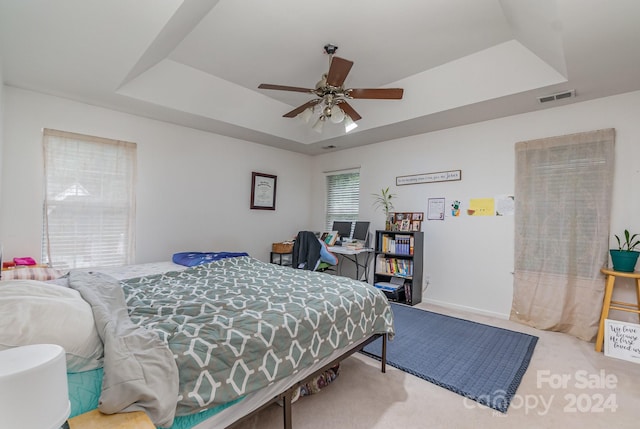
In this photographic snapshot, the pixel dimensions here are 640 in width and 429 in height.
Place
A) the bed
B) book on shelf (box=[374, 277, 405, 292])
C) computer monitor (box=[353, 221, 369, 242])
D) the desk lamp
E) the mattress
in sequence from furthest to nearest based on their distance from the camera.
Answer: computer monitor (box=[353, 221, 369, 242])
book on shelf (box=[374, 277, 405, 292])
the mattress
the bed
the desk lamp

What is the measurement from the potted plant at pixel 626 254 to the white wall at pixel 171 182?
4050 millimetres

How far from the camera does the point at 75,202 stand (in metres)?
3.04

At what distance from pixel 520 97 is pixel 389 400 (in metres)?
2.97

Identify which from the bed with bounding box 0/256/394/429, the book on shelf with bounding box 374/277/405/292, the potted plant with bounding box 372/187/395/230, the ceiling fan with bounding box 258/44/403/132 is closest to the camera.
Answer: the bed with bounding box 0/256/394/429

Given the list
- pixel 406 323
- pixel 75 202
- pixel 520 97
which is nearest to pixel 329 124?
pixel 520 97

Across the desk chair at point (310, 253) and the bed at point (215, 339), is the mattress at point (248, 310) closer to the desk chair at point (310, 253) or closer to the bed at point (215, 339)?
the bed at point (215, 339)

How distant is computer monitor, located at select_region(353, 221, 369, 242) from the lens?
4.48 m

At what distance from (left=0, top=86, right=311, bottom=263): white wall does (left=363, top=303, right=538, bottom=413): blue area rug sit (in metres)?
2.57

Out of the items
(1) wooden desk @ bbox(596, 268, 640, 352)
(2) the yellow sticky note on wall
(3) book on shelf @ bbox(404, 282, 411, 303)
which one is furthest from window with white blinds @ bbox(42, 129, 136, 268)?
(1) wooden desk @ bbox(596, 268, 640, 352)

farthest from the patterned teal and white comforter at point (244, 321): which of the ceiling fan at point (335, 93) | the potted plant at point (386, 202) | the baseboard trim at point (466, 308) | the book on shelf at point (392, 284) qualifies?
the potted plant at point (386, 202)

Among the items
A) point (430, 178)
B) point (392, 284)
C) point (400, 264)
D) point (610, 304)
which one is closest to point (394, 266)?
point (400, 264)

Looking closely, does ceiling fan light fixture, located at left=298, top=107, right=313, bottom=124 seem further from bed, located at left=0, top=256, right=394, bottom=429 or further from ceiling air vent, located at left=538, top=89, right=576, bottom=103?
ceiling air vent, located at left=538, top=89, right=576, bottom=103

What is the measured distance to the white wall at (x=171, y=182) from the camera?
9.02 ft

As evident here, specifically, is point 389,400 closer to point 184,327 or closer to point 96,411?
point 184,327
